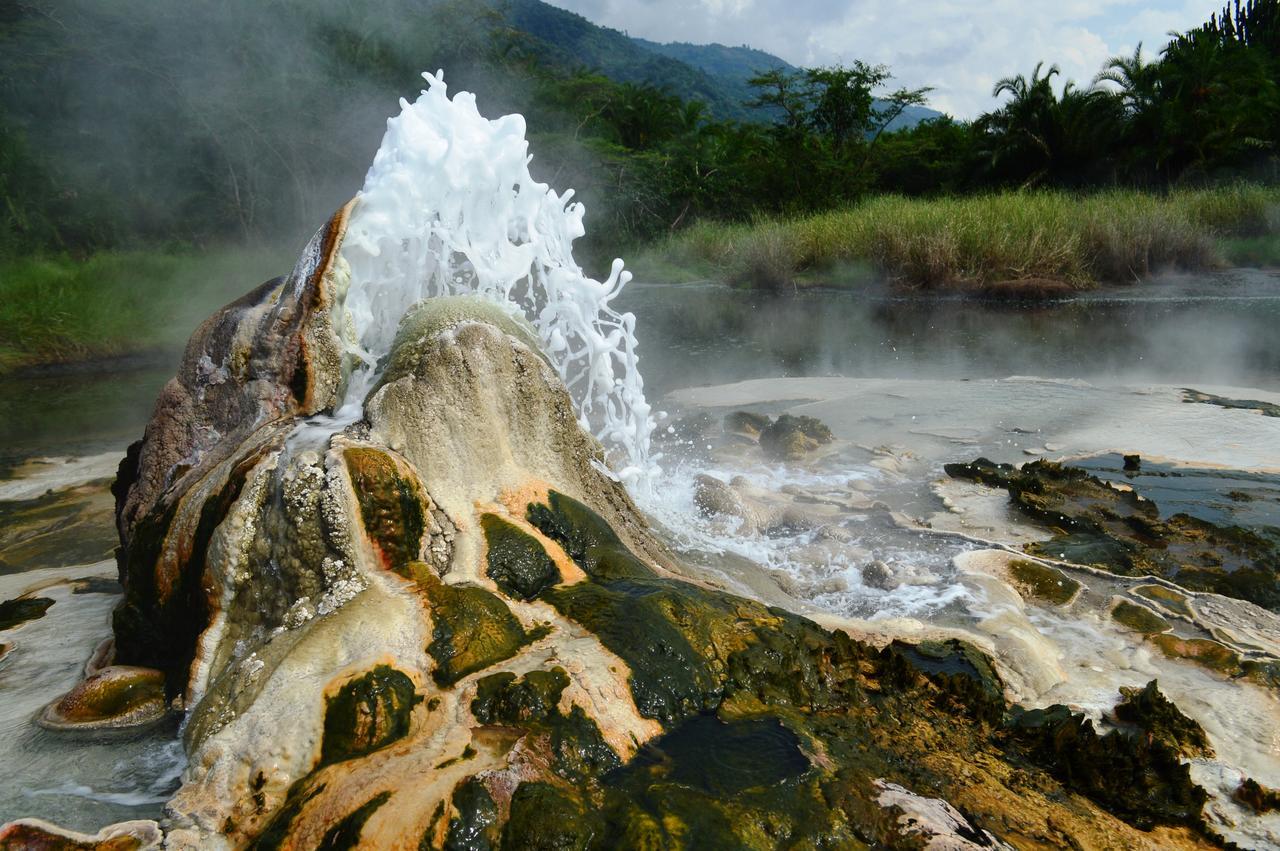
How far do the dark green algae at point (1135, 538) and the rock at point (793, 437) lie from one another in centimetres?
111

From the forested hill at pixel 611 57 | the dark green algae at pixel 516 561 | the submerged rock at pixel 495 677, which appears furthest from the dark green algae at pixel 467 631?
the forested hill at pixel 611 57

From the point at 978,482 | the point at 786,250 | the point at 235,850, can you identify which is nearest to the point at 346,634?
the point at 235,850

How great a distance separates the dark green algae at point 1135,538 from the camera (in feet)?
11.6

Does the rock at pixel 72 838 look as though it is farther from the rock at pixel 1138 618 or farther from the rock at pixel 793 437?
the rock at pixel 793 437

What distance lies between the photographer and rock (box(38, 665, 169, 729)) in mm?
2395

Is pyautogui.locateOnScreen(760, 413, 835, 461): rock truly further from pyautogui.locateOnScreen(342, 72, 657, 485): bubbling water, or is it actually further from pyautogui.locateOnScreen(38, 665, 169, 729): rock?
pyautogui.locateOnScreen(38, 665, 169, 729): rock

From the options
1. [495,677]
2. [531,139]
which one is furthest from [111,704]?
[531,139]

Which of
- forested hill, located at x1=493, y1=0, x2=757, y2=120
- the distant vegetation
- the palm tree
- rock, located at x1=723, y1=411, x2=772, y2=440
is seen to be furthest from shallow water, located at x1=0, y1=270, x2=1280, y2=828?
forested hill, located at x1=493, y1=0, x2=757, y2=120

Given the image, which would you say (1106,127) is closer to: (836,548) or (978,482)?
(978,482)

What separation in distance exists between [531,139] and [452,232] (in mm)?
18908

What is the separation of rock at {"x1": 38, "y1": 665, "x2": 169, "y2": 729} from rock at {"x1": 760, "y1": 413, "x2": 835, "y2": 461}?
388 cm

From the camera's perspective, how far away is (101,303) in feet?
38.3

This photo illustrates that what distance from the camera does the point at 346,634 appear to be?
2121mm

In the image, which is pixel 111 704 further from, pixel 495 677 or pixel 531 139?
pixel 531 139
